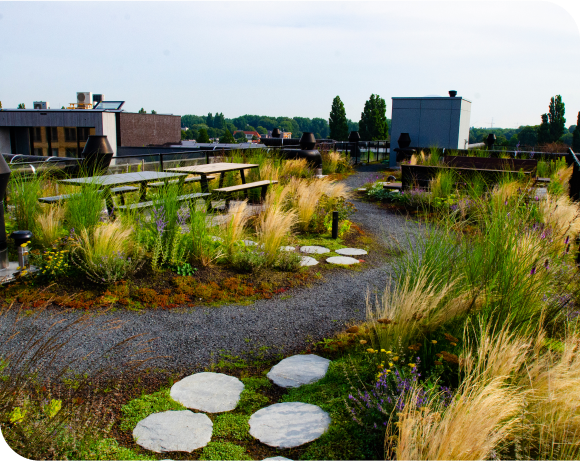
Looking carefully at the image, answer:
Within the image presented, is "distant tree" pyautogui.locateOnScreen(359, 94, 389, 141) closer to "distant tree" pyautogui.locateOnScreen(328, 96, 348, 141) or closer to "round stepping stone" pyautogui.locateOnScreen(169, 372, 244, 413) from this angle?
"distant tree" pyautogui.locateOnScreen(328, 96, 348, 141)

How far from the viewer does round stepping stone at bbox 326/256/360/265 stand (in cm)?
559

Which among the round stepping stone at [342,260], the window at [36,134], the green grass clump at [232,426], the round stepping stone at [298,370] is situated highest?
the window at [36,134]

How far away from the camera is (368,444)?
2242 millimetres

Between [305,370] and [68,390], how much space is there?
1.46 metres

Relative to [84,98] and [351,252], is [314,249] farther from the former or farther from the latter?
[84,98]

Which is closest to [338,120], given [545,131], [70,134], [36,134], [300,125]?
[545,131]

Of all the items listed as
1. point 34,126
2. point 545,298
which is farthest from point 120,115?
point 545,298

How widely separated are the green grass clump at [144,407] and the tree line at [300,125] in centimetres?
4906

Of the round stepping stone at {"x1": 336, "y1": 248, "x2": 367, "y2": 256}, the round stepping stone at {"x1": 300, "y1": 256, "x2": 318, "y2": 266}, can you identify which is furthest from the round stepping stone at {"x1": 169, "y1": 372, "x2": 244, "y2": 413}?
the round stepping stone at {"x1": 336, "y1": 248, "x2": 367, "y2": 256}

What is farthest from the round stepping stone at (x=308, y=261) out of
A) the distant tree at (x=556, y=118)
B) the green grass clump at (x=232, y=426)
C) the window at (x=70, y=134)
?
the distant tree at (x=556, y=118)

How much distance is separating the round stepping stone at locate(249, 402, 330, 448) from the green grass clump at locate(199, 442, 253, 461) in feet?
0.44

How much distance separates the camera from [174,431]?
2424mm

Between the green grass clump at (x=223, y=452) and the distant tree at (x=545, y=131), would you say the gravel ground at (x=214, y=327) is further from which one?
the distant tree at (x=545, y=131)

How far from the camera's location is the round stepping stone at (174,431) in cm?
230
